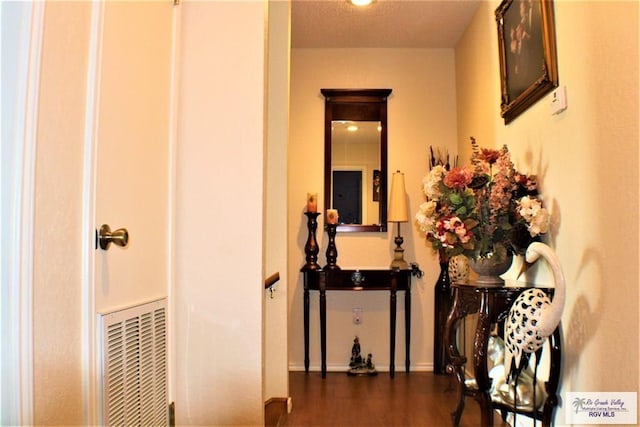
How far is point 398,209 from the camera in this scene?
3.52 metres

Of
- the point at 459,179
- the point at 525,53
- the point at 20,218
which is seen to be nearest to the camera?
the point at 20,218

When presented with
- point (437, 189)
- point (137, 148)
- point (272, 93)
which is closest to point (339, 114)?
point (272, 93)

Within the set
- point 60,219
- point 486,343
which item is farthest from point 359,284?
point 60,219

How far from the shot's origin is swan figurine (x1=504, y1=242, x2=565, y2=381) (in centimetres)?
162

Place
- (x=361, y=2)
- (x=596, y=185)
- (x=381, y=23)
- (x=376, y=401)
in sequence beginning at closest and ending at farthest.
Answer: (x=596, y=185)
(x=376, y=401)
(x=361, y=2)
(x=381, y=23)

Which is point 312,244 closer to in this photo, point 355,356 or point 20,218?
A: point 355,356

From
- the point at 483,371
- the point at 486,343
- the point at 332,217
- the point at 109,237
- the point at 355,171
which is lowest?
the point at 483,371

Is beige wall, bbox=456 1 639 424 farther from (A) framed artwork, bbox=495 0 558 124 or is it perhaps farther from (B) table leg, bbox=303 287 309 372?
(B) table leg, bbox=303 287 309 372

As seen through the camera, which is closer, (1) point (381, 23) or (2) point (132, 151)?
(2) point (132, 151)

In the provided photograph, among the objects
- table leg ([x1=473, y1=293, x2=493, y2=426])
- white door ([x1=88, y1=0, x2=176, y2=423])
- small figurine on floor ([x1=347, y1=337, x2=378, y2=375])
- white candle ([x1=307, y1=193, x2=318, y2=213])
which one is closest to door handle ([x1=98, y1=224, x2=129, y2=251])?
white door ([x1=88, y1=0, x2=176, y2=423])

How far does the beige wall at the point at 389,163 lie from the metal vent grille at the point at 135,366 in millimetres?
2084

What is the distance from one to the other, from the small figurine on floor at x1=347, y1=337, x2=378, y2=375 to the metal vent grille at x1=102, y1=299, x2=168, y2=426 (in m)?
2.06

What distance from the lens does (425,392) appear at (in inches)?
119

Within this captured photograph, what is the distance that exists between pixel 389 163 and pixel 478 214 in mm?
1867
